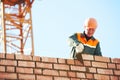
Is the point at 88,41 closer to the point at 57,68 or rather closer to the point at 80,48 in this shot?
the point at 80,48

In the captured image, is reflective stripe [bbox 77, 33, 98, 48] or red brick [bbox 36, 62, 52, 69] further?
reflective stripe [bbox 77, 33, 98, 48]

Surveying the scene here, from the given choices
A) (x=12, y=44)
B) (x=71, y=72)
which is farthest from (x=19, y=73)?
(x=12, y=44)

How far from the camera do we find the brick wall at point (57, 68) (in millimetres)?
4516

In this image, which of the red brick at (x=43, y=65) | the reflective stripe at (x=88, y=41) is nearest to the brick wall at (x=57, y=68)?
the red brick at (x=43, y=65)

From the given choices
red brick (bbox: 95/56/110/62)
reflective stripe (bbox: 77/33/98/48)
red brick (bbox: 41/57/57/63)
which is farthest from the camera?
reflective stripe (bbox: 77/33/98/48)

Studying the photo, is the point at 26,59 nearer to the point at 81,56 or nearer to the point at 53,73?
the point at 53,73

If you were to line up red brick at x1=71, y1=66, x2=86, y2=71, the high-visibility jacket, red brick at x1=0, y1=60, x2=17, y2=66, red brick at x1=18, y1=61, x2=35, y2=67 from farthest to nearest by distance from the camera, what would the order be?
1. the high-visibility jacket
2. red brick at x1=71, y1=66, x2=86, y2=71
3. red brick at x1=18, y1=61, x2=35, y2=67
4. red brick at x1=0, y1=60, x2=17, y2=66

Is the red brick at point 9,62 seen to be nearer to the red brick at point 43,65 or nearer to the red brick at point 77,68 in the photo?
the red brick at point 43,65

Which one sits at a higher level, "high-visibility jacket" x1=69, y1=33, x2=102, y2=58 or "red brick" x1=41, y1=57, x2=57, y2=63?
"high-visibility jacket" x1=69, y1=33, x2=102, y2=58

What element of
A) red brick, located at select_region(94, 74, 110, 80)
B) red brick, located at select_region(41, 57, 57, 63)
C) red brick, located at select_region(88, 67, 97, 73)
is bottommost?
red brick, located at select_region(94, 74, 110, 80)

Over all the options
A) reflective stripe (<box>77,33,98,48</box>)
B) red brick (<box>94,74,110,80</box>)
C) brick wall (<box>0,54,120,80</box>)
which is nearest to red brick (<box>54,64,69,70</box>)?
brick wall (<box>0,54,120,80</box>)

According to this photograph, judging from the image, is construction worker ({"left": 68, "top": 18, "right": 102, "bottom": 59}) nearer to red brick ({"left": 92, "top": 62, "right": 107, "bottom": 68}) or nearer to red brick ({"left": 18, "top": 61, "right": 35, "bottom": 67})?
red brick ({"left": 92, "top": 62, "right": 107, "bottom": 68})

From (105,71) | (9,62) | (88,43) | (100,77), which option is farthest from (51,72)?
(88,43)

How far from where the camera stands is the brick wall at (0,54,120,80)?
4516 millimetres
